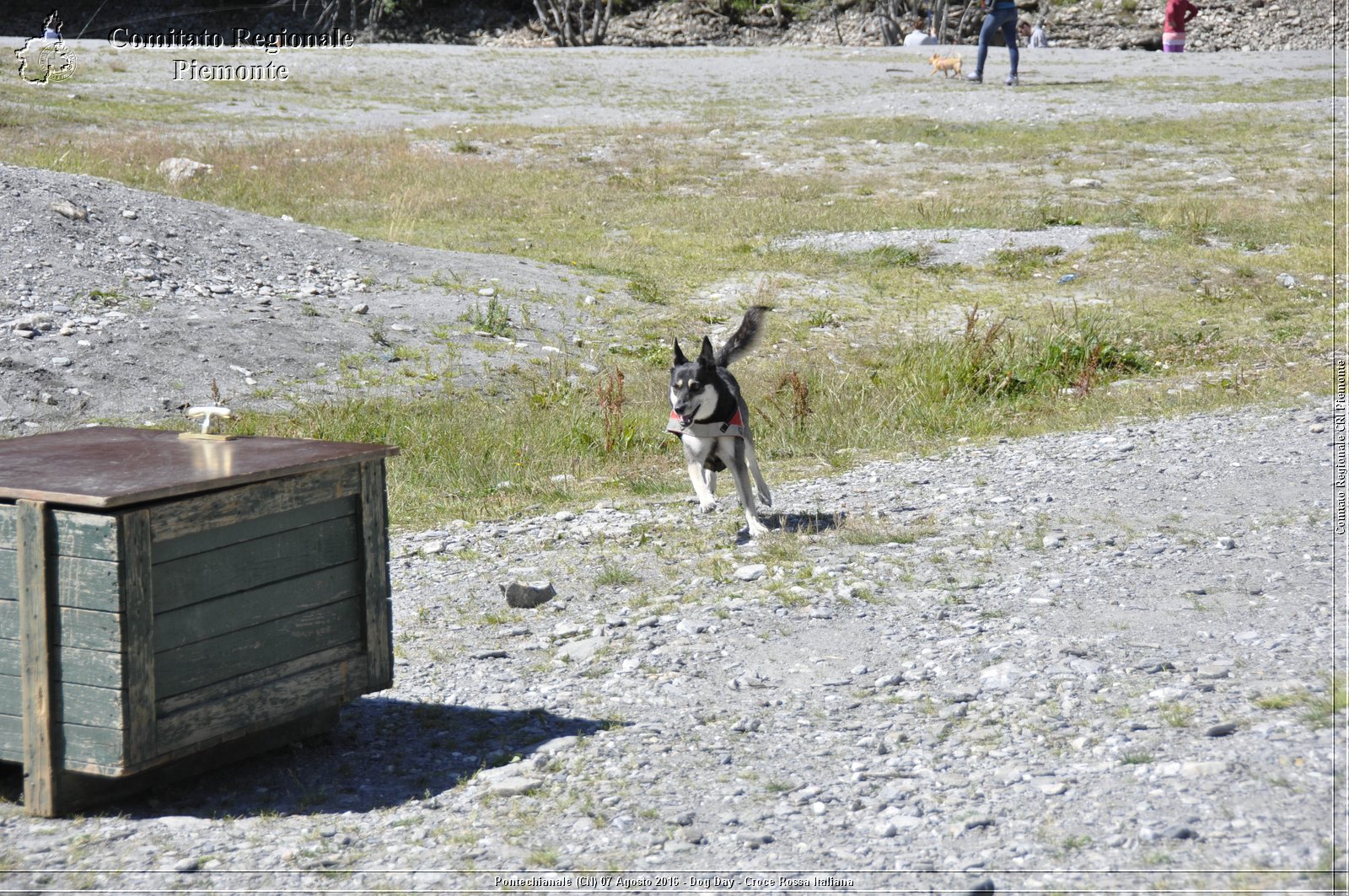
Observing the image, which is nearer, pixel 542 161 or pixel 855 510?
pixel 855 510

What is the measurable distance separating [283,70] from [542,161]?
1482 cm

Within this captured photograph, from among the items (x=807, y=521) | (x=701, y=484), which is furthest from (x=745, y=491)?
(x=807, y=521)

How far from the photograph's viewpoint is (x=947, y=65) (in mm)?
32469

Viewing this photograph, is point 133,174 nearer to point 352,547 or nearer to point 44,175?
point 44,175

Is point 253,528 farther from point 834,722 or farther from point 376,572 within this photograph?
point 834,722

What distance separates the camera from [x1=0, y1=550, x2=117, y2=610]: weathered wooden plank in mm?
3828

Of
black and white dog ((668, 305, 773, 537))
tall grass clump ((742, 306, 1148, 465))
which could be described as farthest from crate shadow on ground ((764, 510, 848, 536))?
tall grass clump ((742, 306, 1148, 465))

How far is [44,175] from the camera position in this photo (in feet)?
46.4

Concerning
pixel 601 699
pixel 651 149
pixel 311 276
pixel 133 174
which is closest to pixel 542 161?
pixel 651 149

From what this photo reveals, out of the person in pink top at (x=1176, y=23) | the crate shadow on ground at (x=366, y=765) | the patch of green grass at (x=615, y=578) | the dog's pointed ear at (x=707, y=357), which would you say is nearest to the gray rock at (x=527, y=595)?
the patch of green grass at (x=615, y=578)

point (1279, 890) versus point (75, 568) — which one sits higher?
point (75, 568)

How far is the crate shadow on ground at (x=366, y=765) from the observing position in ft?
14.1

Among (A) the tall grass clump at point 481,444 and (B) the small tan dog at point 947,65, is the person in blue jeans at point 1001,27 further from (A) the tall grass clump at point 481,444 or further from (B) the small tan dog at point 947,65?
(A) the tall grass clump at point 481,444

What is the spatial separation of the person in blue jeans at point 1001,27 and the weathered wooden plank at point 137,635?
92.1 feet
